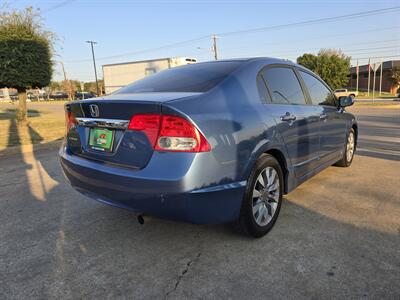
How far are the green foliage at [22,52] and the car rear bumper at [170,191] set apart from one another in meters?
11.2

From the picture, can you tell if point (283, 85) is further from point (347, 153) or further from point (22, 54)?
point (22, 54)

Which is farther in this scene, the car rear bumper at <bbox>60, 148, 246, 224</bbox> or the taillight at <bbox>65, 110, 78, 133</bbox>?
the taillight at <bbox>65, 110, 78, 133</bbox>

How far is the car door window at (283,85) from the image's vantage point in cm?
339

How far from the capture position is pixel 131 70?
2642 cm

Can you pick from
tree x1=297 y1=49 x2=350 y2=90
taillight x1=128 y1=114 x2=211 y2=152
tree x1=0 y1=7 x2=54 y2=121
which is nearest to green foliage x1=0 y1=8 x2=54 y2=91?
tree x1=0 y1=7 x2=54 y2=121

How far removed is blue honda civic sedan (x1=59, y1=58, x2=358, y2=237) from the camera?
2.41 metres

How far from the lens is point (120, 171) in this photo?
260cm

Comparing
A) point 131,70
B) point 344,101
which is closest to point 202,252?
point 344,101

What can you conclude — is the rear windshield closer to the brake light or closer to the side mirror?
the brake light

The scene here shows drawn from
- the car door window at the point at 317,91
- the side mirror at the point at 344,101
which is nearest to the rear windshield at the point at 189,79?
the car door window at the point at 317,91

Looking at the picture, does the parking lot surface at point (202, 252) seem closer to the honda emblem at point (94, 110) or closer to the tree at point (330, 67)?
the honda emblem at point (94, 110)

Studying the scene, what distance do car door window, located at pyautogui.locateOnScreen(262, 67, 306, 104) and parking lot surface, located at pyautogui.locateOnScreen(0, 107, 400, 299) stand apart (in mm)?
1189

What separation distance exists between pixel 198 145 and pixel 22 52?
12.1m

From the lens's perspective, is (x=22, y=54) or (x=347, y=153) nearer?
(x=347, y=153)
